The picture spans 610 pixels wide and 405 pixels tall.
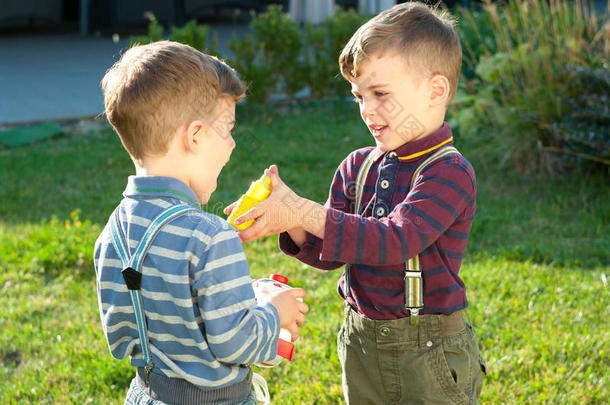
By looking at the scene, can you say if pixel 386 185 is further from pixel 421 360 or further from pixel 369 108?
pixel 421 360

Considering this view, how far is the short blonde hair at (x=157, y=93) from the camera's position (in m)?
1.57

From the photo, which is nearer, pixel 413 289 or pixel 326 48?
pixel 413 289

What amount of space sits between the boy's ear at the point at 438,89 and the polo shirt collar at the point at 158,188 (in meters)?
0.77

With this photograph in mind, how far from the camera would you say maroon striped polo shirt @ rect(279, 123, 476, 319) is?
5.92ft

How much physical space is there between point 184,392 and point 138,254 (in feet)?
1.19

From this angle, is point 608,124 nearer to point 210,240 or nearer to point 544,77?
point 544,77

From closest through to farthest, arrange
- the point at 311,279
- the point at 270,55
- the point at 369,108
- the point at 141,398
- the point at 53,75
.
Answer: the point at 141,398
the point at 369,108
the point at 311,279
the point at 270,55
the point at 53,75

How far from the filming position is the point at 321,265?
215 centimetres

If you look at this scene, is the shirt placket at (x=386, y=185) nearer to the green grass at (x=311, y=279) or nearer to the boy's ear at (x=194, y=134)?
the boy's ear at (x=194, y=134)

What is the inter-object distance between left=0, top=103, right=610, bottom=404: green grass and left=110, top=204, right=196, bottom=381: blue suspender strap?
4.70 ft

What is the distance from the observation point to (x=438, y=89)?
1.92 m

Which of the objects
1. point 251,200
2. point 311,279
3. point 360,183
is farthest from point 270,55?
point 251,200

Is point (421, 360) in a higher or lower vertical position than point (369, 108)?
lower

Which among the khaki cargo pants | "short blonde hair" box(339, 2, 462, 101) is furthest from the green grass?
"short blonde hair" box(339, 2, 462, 101)
